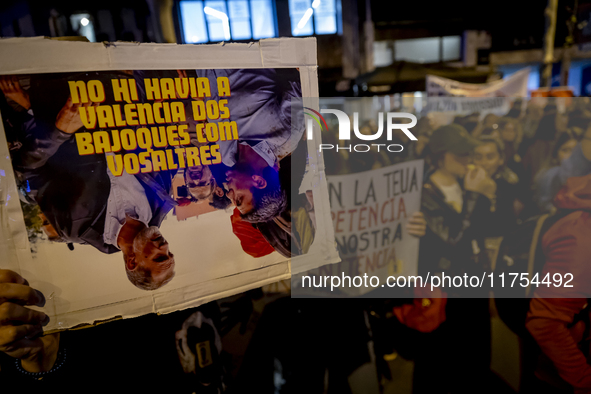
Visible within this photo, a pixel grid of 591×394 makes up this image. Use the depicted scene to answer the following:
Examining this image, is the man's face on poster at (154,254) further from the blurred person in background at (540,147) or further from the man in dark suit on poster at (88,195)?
the blurred person in background at (540,147)

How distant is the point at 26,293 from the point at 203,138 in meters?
0.53

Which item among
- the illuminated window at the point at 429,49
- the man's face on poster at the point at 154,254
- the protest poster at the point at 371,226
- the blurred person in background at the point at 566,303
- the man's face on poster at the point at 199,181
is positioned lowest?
the blurred person in background at the point at 566,303

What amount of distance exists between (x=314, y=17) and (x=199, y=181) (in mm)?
7900

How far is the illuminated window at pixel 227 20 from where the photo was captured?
705cm

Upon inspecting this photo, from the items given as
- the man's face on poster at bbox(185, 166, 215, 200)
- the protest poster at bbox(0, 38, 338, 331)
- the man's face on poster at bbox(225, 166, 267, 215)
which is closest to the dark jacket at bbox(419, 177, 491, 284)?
the protest poster at bbox(0, 38, 338, 331)

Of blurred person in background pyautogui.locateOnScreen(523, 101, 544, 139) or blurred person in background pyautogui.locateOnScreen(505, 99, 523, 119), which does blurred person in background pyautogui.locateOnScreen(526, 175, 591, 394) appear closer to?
blurred person in background pyautogui.locateOnScreen(523, 101, 544, 139)

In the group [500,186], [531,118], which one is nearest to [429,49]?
[531,118]

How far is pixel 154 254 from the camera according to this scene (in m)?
0.85

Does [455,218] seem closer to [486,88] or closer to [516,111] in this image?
[516,111]

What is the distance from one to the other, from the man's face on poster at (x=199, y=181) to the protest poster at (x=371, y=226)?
55 cm

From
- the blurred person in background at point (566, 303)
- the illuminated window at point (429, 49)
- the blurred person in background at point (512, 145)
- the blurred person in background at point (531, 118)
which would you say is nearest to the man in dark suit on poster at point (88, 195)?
the blurred person in background at point (512, 145)

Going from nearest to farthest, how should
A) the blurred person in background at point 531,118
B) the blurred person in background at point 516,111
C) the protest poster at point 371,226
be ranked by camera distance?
the protest poster at point 371,226, the blurred person in background at point 531,118, the blurred person in background at point 516,111

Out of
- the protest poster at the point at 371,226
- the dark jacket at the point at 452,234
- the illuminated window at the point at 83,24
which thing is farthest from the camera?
the illuminated window at the point at 83,24

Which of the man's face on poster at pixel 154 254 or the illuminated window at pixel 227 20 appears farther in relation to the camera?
the illuminated window at pixel 227 20
